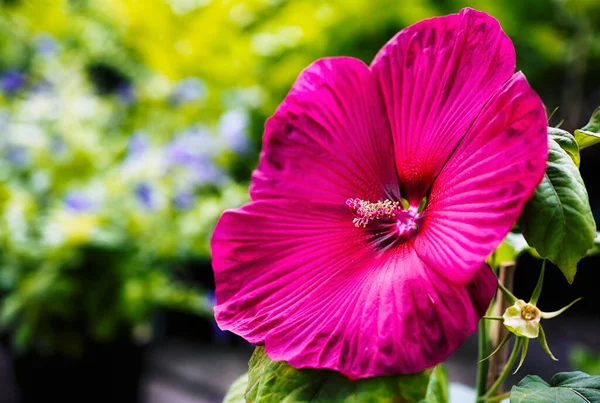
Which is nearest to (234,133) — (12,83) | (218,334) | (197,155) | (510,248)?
(197,155)

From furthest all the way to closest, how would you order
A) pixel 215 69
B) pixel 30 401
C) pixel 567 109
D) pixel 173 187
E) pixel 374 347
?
pixel 215 69 → pixel 567 109 → pixel 173 187 → pixel 30 401 → pixel 374 347

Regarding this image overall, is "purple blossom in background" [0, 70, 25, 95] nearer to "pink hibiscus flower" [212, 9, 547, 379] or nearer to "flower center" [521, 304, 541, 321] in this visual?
"pink hibiscus flower" [212, 9, 547, 379]

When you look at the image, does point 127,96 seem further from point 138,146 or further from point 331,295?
point 331,295

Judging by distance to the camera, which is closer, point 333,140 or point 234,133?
point 333,140

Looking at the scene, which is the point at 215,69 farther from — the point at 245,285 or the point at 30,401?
the point at 245,285

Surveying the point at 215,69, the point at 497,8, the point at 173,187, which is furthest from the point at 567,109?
the point at 215,69

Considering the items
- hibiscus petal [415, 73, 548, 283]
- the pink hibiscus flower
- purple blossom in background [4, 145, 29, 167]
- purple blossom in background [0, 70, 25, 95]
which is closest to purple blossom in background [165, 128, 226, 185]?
purple blossom in background [4, 145, 29, 167]
